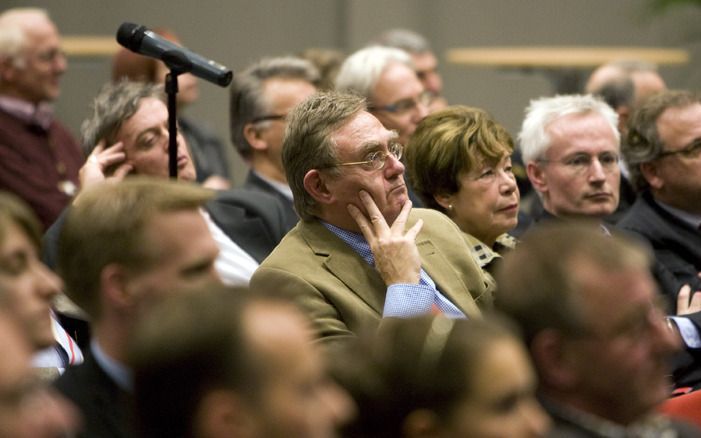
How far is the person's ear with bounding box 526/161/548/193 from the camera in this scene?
3.89 meters

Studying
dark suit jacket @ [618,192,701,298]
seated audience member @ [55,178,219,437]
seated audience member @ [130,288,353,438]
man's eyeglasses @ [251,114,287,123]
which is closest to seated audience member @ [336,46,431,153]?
man's eyeglasses @ [251,114,287,123]

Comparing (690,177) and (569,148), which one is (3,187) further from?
(690,177)

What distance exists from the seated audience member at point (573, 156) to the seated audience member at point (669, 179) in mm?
130

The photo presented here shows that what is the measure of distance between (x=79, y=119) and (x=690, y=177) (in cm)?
399

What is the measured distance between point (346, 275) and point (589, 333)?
3.29 feet

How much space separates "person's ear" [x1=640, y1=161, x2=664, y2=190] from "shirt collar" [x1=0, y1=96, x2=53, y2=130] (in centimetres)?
237

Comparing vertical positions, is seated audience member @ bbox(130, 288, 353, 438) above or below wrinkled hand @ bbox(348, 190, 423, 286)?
above

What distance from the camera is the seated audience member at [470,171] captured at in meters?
3.40

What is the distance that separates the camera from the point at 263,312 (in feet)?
5.25

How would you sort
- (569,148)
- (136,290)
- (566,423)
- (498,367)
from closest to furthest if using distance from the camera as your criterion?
(498,367) < (566,423) < (136,290) < (569,148)

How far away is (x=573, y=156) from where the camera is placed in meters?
3.84

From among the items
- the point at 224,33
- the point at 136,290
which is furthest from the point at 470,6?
the point at 136,290

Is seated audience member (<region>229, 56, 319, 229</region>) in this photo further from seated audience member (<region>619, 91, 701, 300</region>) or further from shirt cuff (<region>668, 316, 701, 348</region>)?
shirt cuff (<region>668, 316, 701, 348</region>)

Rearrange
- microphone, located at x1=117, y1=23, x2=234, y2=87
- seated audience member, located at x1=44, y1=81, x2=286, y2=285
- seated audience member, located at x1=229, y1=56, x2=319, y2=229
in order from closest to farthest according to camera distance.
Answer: microphone, located at x1=117, y1=23, x2=234, y2=87 < seated audience member, located at x1=44, y1=81, x2=286, y2=285 < seated audience member, located at x1=229, y1=56, x2=319, y2=229
